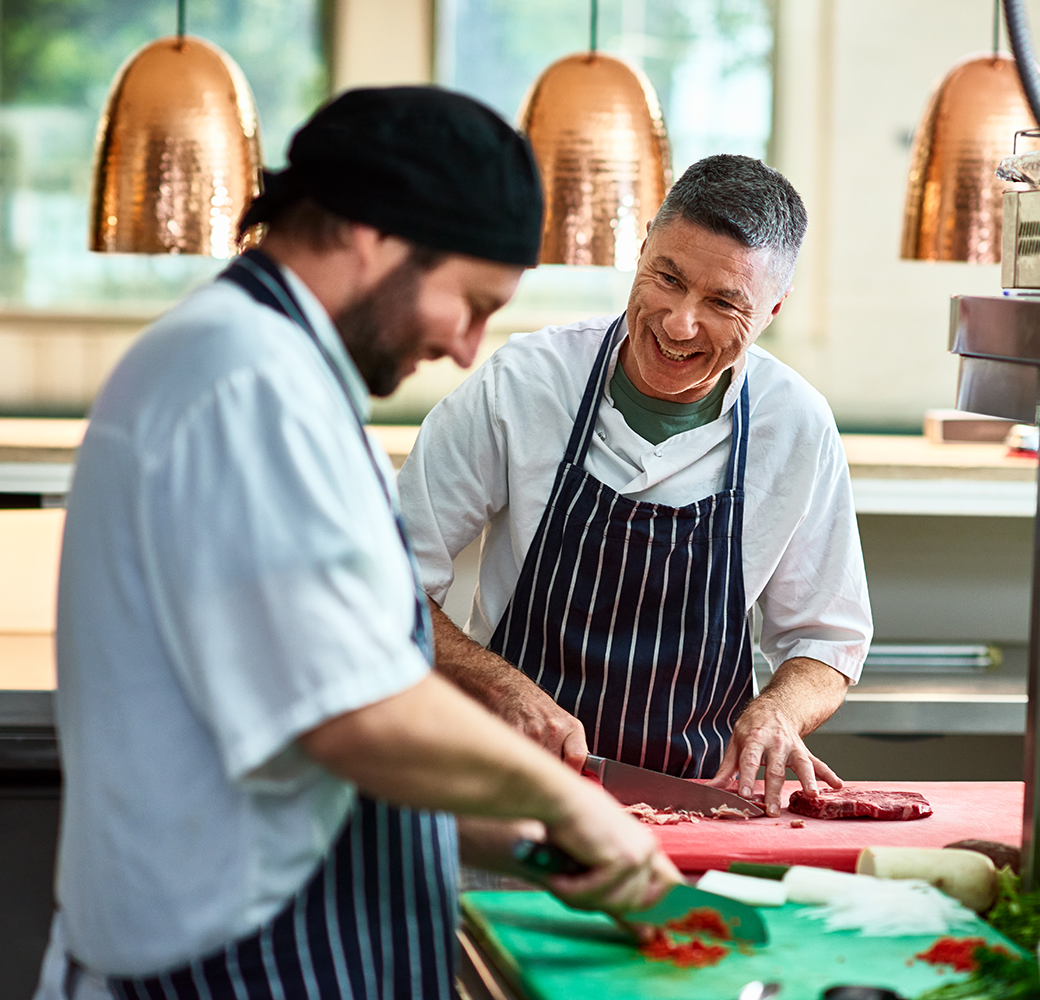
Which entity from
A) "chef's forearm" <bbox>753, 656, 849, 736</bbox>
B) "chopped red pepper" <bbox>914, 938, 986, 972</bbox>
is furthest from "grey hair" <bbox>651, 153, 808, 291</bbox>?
"chopped red pepper" <bbox>914, 938, 986, 972</bbox>

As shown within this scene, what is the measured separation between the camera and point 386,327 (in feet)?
3.37

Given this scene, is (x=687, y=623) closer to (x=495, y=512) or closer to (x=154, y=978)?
(x=495, y=512)

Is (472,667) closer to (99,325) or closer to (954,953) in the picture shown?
(954,953)

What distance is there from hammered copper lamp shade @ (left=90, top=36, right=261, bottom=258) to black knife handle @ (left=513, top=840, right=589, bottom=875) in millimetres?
1904

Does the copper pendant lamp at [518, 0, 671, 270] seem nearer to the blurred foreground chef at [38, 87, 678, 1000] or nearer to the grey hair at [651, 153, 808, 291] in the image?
the grey hair at [651, 153, 808, 291]

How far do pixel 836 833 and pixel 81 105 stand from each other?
14.4 feet

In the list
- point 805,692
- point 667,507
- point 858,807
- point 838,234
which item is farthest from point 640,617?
point 838,234

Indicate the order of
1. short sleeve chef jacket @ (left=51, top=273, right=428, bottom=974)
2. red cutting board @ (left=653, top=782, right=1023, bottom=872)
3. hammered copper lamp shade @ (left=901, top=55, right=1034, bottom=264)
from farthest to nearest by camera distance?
hammered copper lamp shade @ (left=901, top=55, right=1034, bottom=264), red cutting board @ (left=653, top=782, right=1023, bottom=872), short sleeve chef jacket @ (left=51, top=273, right=428, bottom=974)

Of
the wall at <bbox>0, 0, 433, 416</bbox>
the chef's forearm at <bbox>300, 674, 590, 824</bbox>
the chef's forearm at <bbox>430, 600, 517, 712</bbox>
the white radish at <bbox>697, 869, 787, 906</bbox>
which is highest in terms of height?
the wall at <bbox>0, 0, 433, 416</bbox>

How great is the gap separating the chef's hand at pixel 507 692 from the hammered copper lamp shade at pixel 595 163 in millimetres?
1000

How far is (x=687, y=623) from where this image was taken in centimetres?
204

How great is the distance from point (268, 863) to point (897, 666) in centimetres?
307

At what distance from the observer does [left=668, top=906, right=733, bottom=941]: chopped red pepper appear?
1277 mm

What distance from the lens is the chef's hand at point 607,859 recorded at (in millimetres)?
1063
